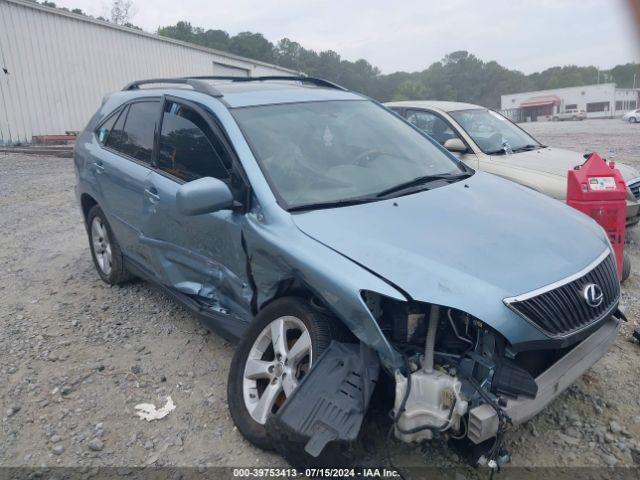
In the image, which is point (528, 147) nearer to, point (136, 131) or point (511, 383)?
point (136, 131)

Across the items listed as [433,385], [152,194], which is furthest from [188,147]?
[433,385]

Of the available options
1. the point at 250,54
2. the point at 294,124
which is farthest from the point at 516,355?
the point at 250,54

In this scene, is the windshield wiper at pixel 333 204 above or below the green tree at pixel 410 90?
below

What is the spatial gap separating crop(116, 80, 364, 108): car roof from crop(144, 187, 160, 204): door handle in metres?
0.72

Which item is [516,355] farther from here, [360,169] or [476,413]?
[360,169]

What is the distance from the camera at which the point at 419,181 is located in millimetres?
3281

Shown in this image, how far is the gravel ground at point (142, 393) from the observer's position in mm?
2695

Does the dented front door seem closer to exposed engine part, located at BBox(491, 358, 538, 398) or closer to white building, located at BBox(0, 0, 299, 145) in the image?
exposed engine part, located at BBox(491, 358, 538, 398)

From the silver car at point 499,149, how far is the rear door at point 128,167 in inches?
135

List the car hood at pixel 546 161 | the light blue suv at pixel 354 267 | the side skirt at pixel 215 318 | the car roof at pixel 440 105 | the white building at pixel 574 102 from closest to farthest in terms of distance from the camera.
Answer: the light blue suv at pixel 354 267 < the side skirt at pixel 215 318 < the car hood at pixel 546 161 < the car roof at pixel 440 105 < the white building at pixel 574 102

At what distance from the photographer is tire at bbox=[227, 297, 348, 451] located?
2.55 meters

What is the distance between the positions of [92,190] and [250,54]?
62180 mm

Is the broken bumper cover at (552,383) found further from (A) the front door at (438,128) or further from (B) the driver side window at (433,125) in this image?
(B) the driver side window at (433,125)

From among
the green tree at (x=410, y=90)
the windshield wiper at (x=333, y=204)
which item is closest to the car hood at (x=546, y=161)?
the windshield wiper at (x=333, y=204)
